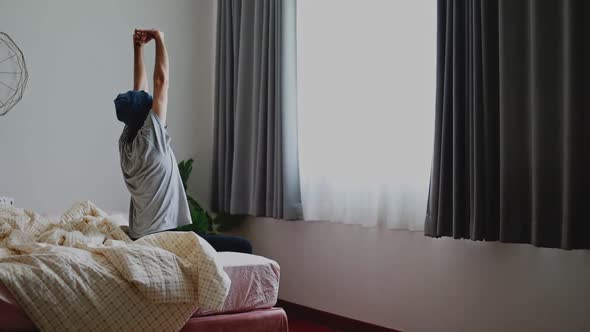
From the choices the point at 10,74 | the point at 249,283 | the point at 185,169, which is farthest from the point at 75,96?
the point at 249,283

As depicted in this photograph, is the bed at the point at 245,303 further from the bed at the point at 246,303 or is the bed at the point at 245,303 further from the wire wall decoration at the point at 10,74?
the wire wall decoration at the point at 10,74

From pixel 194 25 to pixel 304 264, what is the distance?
188 centimetres

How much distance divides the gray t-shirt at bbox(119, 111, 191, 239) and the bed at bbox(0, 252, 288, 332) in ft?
1.01

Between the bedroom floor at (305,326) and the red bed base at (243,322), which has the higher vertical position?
the red bed base at (243,322)

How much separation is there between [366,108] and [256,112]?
869 mm

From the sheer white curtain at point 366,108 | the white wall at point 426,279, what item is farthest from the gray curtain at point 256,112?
the white wall at point 426,279

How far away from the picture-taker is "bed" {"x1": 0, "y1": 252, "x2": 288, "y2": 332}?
216 cm

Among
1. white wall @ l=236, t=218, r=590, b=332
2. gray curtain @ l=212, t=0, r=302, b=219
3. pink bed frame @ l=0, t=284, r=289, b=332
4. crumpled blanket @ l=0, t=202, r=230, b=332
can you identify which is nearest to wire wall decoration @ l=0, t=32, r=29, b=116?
gray curtain @ l=212, t=0, r=302, b=219

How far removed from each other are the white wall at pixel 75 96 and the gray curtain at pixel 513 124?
2.09 m

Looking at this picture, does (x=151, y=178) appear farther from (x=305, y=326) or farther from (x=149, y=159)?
(x=305, y=326)

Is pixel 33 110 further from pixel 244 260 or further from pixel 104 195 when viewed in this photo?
pixel 244 260

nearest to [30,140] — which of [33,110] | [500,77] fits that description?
[33,110]

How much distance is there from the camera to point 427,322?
2.91m

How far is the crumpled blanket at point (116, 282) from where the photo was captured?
1.85 m
